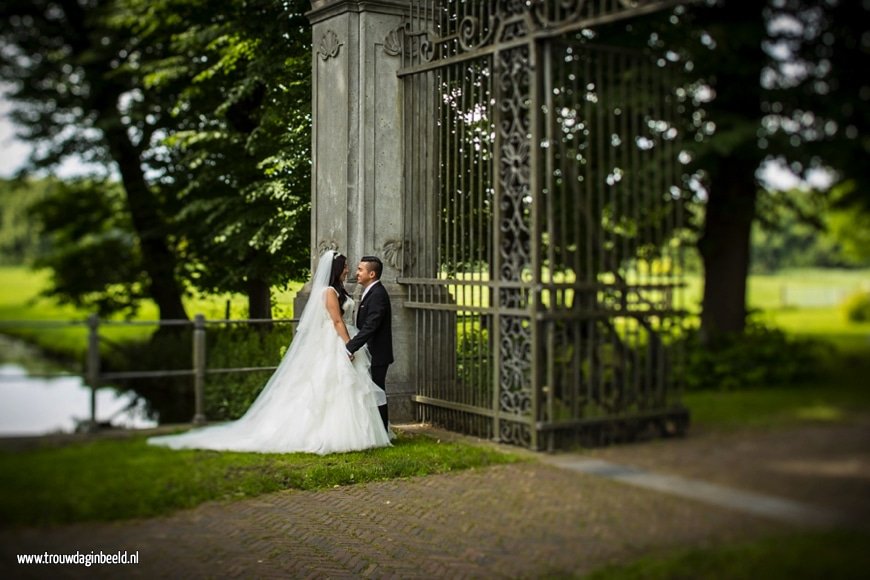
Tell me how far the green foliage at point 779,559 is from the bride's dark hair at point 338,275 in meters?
2.50

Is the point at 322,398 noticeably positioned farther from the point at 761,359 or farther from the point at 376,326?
the point at 761,359

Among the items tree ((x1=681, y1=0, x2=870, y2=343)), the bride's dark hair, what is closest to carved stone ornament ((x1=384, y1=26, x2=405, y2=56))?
the bride's dark hair

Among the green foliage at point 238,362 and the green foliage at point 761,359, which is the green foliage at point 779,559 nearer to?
the green foliage at point 761,359

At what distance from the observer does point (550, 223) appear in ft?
11.7

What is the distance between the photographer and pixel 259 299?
557 centimetres

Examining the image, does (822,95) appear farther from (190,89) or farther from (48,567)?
(190,89)

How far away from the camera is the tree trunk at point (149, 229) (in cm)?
497

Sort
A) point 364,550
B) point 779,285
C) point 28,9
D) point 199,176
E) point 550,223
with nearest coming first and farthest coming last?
point 779,285 → point 28,9 → point 550,223 → point 364,550 → point 199,176

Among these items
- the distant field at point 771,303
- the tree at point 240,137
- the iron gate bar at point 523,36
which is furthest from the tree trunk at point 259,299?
the iron gate bar at point 523,36

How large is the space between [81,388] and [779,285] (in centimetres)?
264

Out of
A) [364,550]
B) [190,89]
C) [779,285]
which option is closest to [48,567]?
[364,550]

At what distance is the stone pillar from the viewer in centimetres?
450

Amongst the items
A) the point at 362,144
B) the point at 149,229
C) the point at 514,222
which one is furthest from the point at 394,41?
the point at 149,229

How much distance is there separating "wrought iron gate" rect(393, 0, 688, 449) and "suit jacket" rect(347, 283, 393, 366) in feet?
0.72
